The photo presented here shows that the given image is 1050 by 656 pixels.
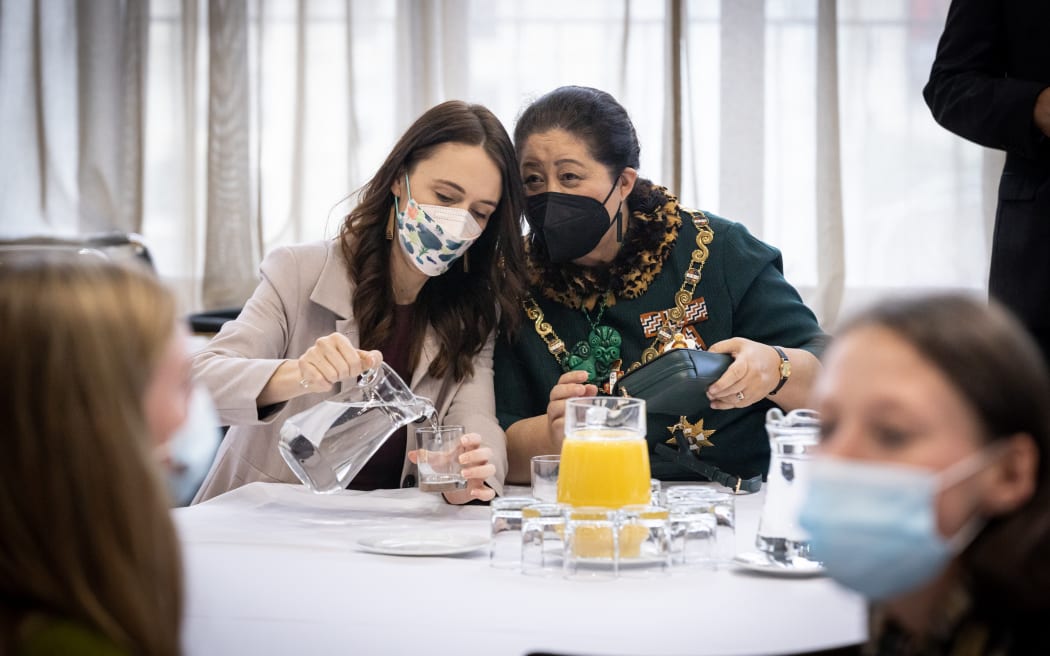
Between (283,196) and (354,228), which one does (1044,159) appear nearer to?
(354,228)

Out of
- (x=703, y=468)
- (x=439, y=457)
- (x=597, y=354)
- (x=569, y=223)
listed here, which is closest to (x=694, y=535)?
(x=439, y=457)

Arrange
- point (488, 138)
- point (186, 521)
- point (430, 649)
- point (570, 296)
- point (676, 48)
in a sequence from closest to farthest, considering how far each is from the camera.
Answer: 1. point (430, 649)
2. point (186, 521)
3. point (488, 138)
4. point (570, 296)
5. point (676, 48)

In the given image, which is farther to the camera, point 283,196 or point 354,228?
point 283,196

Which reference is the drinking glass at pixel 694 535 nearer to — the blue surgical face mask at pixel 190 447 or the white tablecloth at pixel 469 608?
the white tablecloth at pixel 469 608

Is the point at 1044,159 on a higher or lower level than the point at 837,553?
higher

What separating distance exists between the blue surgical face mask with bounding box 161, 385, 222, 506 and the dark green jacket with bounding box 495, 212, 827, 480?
3.44ft

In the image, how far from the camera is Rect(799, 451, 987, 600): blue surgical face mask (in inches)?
32.3

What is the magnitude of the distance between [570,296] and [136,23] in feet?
7.86

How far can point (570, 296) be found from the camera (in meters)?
2.21

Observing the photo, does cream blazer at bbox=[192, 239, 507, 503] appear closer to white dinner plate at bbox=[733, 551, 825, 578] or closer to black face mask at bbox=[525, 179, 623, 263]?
black face mask at bbox=[525, 179, 623, 263]

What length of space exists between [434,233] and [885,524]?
4.35 feet

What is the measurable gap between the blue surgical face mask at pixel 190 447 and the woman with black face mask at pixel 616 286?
104cm

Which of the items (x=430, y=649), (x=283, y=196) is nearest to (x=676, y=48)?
(x=283, y=196)

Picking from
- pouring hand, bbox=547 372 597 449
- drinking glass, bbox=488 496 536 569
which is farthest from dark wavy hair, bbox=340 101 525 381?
drinking glass, bbox=488 496 536 569
